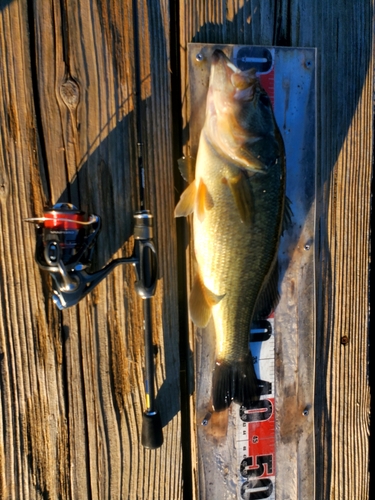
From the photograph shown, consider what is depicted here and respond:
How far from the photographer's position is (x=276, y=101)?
1.85 metres

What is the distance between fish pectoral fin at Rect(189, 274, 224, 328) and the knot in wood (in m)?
0.91

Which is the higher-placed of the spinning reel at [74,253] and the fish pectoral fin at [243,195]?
the fish pectoral fin at [243,195]

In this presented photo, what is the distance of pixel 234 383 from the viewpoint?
1809 mm

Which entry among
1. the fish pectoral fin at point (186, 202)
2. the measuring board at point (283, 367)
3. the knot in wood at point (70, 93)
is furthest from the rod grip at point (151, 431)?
the knot in wood at point (70, 93)

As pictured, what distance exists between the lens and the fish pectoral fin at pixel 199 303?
1733 millimetres

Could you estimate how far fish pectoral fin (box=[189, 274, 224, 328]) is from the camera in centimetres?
173

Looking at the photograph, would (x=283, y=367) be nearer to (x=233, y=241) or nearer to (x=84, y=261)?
(x=233, y=241)

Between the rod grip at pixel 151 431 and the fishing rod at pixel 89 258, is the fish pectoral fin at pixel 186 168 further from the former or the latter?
the rod grip at pixel 151 431

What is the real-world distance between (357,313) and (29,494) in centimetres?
177

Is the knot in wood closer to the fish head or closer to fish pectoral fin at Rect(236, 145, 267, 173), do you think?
the fish head

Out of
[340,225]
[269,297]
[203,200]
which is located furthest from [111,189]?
[340,225]

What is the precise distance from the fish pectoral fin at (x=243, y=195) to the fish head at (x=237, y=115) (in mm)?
66

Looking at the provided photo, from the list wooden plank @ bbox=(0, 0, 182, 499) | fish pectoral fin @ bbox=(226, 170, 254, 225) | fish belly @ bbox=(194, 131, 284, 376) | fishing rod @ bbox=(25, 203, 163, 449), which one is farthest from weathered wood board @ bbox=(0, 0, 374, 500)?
fish pectoral fin @ bbox=(226, 170, 254, 225)

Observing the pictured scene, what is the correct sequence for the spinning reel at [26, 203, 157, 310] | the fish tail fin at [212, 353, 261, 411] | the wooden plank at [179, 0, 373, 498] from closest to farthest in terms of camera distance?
the spinning reel at [26, 203, 157, 310]
the fish tail fin at [212, 353, 261, 411]
the wooden plank at [179, 0, 373, 498]
